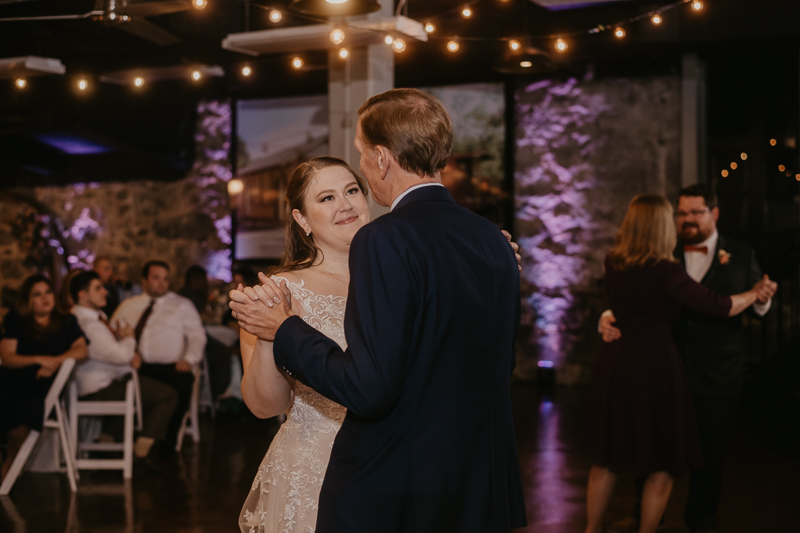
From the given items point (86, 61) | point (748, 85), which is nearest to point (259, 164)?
point (86, 61)

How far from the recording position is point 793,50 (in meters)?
7.59

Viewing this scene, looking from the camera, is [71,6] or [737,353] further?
[71,6]

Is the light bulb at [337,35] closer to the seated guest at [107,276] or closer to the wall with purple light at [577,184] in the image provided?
the seated guest at [107,276]

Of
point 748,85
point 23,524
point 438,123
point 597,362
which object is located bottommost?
point 23,524

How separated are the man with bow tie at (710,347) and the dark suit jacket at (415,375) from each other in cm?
231

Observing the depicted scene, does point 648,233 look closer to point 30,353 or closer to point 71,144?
point 30,353

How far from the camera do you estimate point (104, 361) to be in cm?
508

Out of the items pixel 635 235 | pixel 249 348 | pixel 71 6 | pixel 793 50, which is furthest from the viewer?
pixel 793 50

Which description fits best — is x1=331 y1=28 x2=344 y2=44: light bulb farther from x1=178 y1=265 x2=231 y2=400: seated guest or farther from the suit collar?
the suit collar

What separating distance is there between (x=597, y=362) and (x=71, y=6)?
5176 millimetres

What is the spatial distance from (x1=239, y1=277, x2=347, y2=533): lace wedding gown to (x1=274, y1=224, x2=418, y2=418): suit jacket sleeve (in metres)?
0.63

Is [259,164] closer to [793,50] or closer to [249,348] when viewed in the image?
[793,50]

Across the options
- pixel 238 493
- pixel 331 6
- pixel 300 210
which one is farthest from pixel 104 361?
pixel 300 210

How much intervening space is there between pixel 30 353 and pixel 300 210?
354cm
